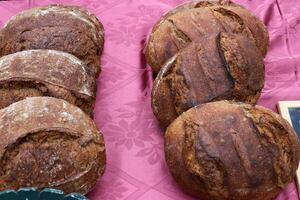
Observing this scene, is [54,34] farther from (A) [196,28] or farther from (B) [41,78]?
(A) [196,28]

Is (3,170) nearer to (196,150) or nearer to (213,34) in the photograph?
(196,150)

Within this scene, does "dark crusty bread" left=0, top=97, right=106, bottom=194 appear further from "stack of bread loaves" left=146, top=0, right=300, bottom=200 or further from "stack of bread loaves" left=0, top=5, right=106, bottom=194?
"stack of bread loaves" left=146, top=0, right=300, bottom=200

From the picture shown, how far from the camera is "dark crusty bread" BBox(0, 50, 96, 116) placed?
173cm

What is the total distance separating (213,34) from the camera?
5.96 feet

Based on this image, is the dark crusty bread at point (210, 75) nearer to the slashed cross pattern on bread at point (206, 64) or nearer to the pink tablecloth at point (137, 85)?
the slashed cross pattern on bread at point (206, 64)

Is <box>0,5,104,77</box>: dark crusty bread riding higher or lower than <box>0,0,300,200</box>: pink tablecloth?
higher

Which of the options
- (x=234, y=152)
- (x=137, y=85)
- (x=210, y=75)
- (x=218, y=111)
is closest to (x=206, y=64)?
(x=210, y=75)

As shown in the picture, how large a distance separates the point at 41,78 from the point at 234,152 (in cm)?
63

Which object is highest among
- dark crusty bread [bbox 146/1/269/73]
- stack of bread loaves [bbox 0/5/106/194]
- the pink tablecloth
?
dark crusty bread [bbox 146/1/269/73]

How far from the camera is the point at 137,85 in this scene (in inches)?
84.7

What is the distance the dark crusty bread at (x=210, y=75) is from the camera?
173 centimetres

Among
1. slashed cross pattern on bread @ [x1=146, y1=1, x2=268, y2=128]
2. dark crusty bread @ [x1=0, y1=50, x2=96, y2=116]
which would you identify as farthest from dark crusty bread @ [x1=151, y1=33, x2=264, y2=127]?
dark crusty bread @ [x1=0, y1=50, x2=96, y2=116]

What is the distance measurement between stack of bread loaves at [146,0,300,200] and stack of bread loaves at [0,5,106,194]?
0.23 m

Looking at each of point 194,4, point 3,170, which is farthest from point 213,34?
point 3,170
